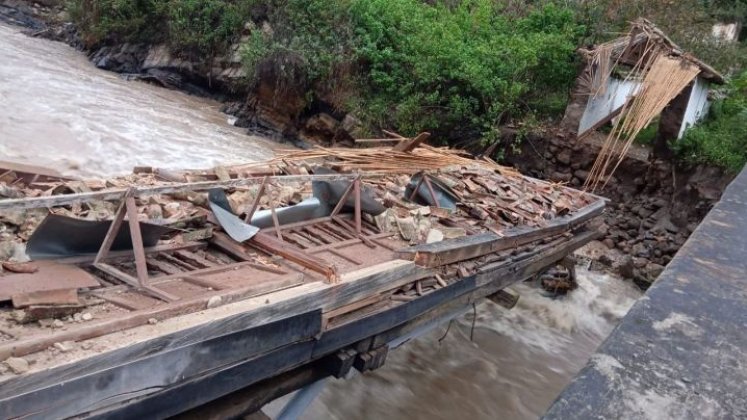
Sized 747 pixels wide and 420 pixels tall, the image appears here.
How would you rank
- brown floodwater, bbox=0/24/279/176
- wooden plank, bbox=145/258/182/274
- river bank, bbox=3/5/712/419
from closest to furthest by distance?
1. wooden plank, bbox=145/258/182/274
2. river bank, bbox=3/5/712/419
3. brown floodwater, bbox=0/24/279/176

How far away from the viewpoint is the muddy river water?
5660 mm

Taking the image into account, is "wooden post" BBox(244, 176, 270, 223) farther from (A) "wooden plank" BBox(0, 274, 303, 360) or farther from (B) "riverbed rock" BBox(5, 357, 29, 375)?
(B) "riverbed rock" BBox(5, 357, 29, 375)

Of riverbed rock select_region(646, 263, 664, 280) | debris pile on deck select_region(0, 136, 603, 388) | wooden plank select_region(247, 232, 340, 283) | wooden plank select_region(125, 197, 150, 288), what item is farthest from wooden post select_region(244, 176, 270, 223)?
riverbed rock select_region(646, 263, 664, 280)

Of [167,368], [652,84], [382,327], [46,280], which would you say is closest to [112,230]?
[46,280]

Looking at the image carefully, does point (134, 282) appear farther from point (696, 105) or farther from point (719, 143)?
point (696, 105)

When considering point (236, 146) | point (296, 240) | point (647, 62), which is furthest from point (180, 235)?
point (647, 62)

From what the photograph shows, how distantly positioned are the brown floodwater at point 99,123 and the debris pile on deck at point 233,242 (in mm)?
4658

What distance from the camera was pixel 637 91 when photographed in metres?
10.2

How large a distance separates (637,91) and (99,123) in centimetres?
1008

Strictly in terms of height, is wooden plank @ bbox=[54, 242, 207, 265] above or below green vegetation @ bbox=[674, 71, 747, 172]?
below

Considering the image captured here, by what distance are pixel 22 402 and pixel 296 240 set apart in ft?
7.92

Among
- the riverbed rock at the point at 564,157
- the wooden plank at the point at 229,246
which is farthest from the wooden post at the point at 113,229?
the riverbed rock at the point at 564,157

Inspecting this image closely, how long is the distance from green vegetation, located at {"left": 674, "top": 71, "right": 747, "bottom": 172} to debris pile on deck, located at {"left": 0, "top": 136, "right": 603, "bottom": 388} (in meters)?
5.57

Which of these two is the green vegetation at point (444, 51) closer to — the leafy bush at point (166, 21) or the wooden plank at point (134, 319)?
the leafy bush at point (166, 21)
